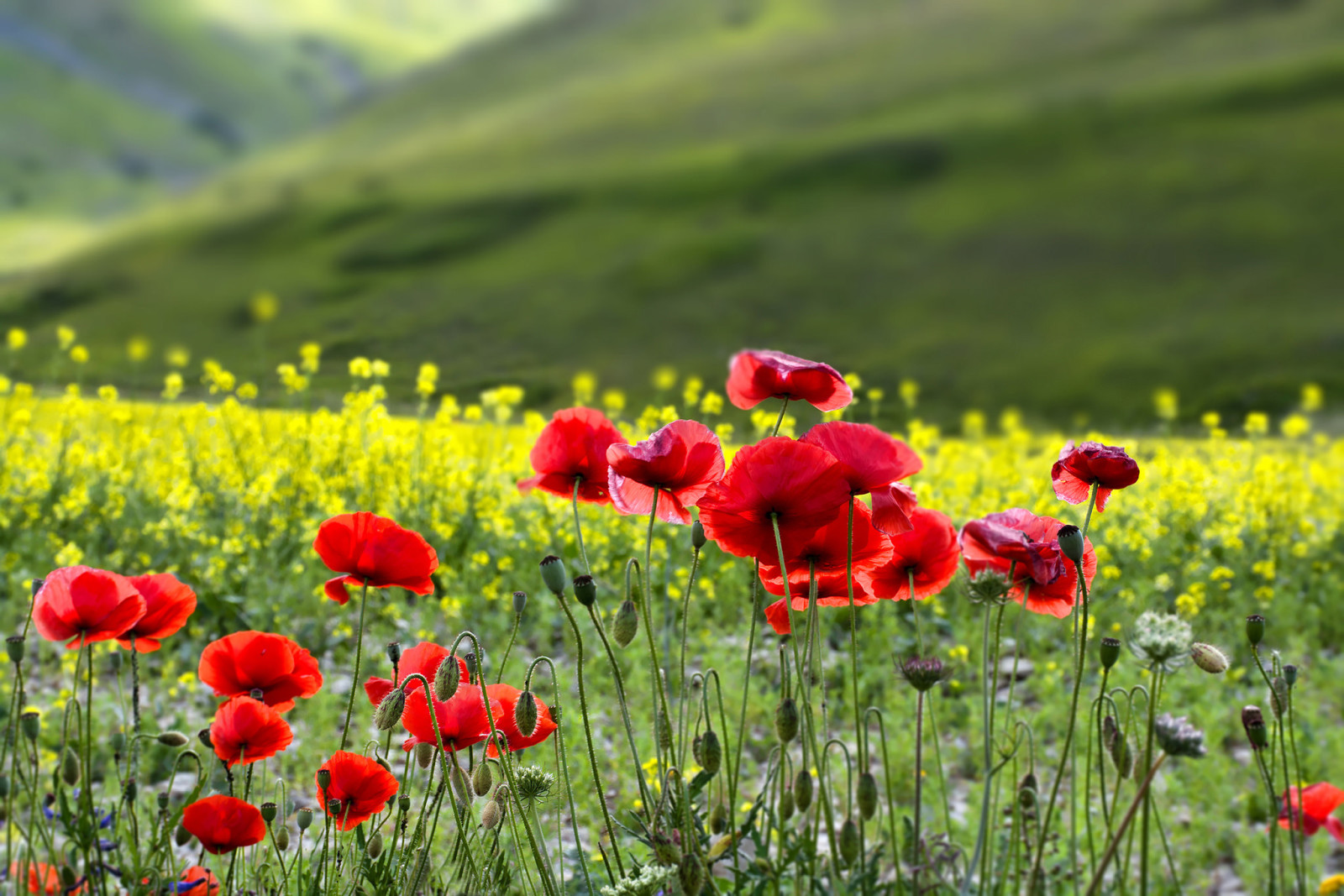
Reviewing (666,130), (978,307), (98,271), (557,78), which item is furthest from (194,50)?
(98,271)

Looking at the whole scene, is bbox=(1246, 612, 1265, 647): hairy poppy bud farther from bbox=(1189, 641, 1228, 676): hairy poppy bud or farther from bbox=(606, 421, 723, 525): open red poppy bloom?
bbox=(606, 421, 723, 525): open red poppy bloom

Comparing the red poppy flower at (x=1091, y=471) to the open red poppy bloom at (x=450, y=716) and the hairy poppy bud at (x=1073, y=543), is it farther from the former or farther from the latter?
the open red poppy bloom at (x=450, y=716)

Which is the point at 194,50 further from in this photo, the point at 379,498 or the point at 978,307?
the point at 379,498

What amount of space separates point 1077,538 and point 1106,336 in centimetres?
3739

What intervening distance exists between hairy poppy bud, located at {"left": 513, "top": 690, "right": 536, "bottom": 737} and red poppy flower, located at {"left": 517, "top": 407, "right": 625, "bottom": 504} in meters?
0.35

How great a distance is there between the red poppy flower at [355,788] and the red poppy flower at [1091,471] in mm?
1106

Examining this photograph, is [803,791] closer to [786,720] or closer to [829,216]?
[786,720]

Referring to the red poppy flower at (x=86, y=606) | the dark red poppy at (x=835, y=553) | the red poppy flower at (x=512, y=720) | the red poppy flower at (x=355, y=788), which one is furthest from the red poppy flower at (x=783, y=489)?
the red poppy flower at (x=86, y=606)

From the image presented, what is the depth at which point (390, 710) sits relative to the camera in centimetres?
126

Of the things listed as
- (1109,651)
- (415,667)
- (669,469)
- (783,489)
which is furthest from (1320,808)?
(415,667)

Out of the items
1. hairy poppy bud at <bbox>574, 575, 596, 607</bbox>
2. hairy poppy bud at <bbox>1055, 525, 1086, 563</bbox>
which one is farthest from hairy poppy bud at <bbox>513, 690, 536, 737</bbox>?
hairy poppy bud at <bbox>1055, 525, 1086, 563</bbox>

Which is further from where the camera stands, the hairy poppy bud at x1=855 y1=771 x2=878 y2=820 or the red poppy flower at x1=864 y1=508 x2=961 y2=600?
the red poppy flower at x1=864 y1=508 x2=961 y2=600

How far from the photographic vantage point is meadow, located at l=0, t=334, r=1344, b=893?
1.97 meters

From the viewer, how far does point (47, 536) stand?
4.69 meters
